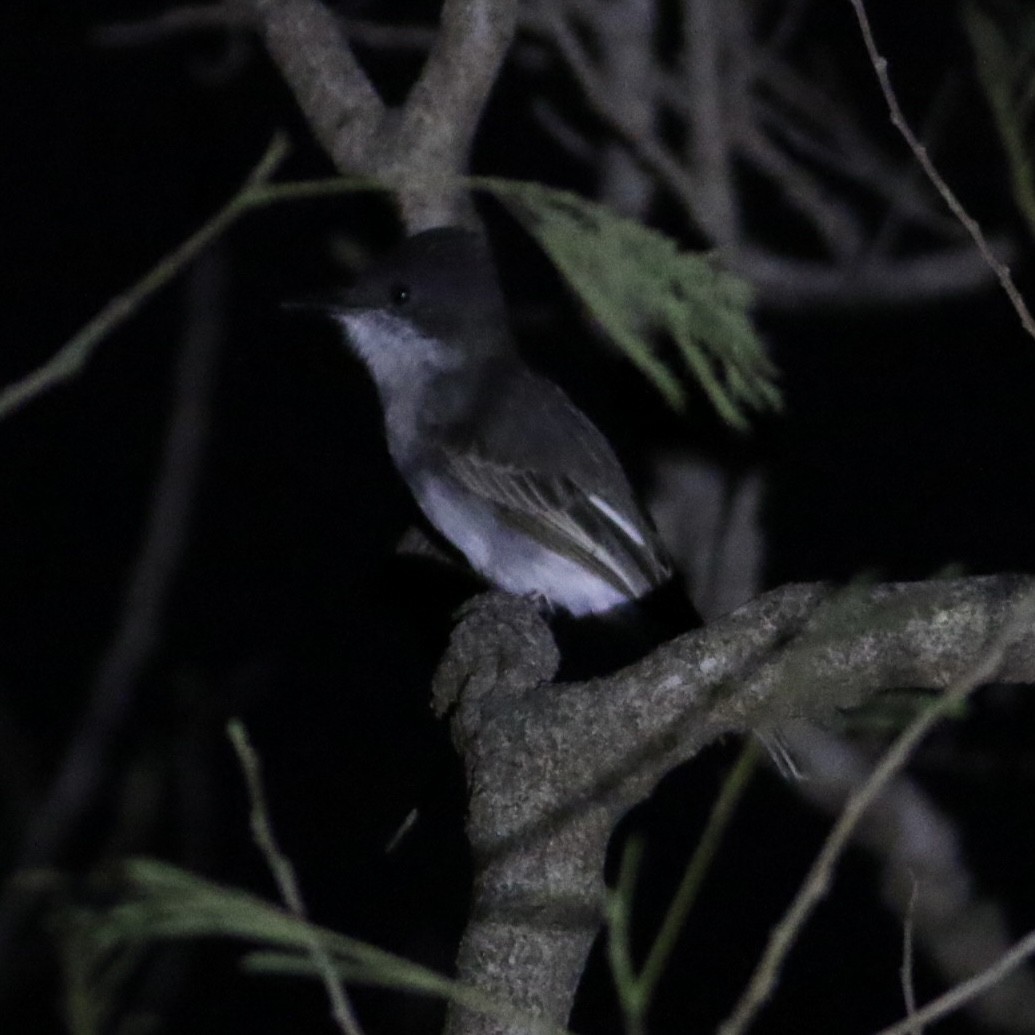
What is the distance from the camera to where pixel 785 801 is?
5.96 meters

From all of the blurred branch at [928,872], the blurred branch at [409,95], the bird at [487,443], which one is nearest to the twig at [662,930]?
the blurred branch at [409,95]

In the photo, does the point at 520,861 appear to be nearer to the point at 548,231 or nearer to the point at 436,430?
the point at 548,231

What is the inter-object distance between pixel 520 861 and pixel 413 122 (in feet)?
6.51

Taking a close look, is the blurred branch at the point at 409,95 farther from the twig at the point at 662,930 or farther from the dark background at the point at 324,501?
the twig at the point at 662,930

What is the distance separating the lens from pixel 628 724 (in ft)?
8.55

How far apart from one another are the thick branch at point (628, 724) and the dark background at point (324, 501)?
2094mm

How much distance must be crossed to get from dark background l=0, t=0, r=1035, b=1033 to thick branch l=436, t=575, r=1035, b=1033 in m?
2.09

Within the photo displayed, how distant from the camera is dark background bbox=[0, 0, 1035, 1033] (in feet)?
18.0

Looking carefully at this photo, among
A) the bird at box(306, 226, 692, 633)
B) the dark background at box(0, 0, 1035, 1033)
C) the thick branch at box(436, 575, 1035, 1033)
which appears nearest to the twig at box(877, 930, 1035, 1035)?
the thick branch at box(436, 575, 1035, 1033)

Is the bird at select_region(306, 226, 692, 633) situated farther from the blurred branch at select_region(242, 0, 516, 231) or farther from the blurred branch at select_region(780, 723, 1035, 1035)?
the blurred branch at select_region(780, 723, 1035, 1035)

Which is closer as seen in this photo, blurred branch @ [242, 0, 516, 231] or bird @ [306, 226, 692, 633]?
blurred branch @ [242, 0, 516, 231]

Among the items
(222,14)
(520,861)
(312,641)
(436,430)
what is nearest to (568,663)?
(436,430)

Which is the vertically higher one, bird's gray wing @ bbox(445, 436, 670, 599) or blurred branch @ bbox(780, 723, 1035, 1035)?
bird's gray wing @ bbox(445, 436, 670, 599)

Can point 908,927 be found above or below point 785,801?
above
